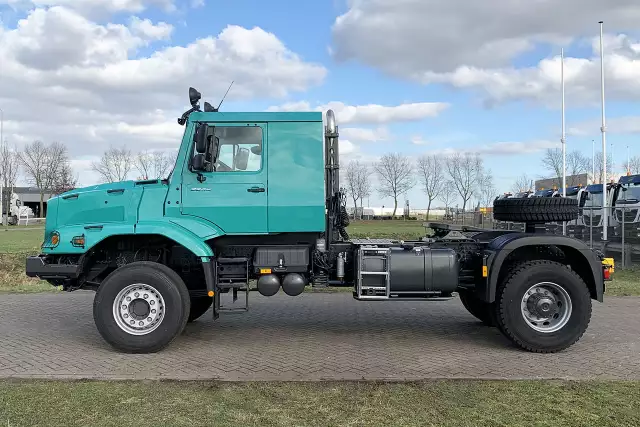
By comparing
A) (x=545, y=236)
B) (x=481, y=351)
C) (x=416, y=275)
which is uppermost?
→ (x=545, y=236)

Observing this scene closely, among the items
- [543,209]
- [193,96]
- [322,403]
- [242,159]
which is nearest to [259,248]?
[242,159]

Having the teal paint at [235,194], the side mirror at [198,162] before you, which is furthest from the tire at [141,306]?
the side mirror at [198,162]

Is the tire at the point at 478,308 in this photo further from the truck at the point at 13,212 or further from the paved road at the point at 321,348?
the truck at the point at 13,212

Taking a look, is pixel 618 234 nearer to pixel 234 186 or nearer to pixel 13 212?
pixel 234 186

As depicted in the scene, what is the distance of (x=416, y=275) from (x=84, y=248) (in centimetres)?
408

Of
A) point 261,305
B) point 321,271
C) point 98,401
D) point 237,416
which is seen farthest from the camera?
point 261,305

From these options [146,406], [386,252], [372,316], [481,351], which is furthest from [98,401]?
[372,316]

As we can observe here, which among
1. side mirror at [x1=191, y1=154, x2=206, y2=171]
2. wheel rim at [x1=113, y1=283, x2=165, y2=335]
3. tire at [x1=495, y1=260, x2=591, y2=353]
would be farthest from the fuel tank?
wheel rim at [x1=113, y1=283, x2=165, y2=335]

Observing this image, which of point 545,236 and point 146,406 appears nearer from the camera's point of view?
point 146,406

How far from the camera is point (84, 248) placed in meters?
6.67

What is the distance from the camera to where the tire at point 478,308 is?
7812 mm

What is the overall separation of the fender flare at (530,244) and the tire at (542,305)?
0.18 m

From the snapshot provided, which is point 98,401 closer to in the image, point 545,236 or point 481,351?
point 481,351

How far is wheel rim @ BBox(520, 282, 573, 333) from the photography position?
22.3 feet
